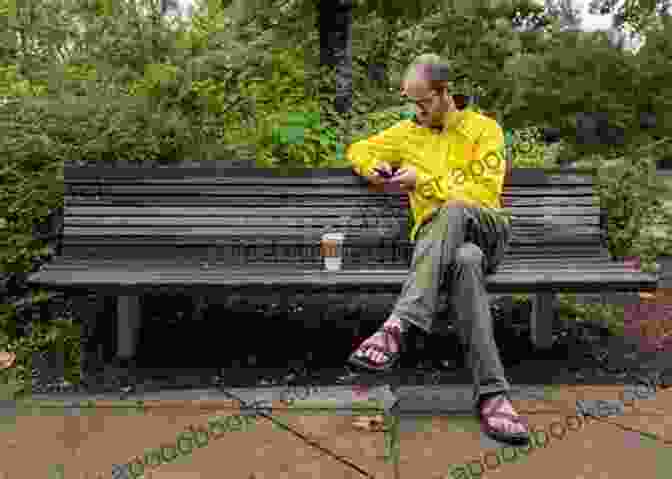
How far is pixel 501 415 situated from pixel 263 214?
2078 millimetres

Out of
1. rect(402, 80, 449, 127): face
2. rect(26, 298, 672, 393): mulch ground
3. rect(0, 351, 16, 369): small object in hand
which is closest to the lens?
rect(402, 80, 449, 127): face

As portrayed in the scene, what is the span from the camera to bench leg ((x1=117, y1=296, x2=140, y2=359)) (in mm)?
4188

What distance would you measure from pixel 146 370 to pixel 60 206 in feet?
4.20

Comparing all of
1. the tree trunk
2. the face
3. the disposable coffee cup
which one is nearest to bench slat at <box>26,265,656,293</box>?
the disposable coffee cup

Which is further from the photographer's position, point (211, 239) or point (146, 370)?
point (211, 239)

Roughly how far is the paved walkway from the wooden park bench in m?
0.79

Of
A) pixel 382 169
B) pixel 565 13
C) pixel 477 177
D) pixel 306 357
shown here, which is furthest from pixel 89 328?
pixel 565 13

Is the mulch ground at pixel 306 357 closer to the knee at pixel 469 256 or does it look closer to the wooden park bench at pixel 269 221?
the wooden park bench at pixel 269 221

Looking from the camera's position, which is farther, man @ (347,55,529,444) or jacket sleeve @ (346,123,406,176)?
jacket sleeve @ (346,123,406,176)

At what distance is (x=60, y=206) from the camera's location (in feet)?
15.3

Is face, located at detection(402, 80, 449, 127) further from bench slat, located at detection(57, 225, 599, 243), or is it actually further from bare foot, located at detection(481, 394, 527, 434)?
bare foot, located at detection(481, 394, 527, 434)

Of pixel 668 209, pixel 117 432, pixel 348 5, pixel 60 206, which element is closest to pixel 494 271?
pixel 117 432

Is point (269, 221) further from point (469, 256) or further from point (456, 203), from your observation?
point (469, 256)

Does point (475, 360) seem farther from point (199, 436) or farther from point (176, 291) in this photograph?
point (176, 291)
